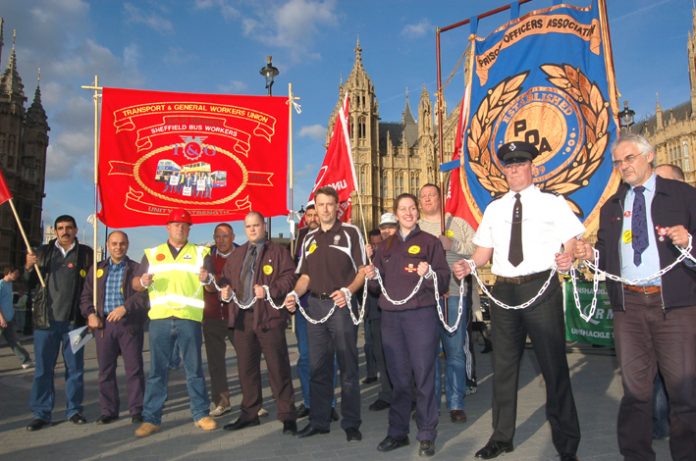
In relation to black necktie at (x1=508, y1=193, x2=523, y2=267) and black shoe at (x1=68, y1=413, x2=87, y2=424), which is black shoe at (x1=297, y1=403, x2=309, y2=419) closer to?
black shoe at (x1=68, y1=413, x2=87, y2=424)

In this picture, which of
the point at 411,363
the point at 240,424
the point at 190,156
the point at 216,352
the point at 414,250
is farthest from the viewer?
the point at 190,156

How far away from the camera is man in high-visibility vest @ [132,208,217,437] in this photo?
18.4 ft

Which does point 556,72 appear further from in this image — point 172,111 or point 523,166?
point 172,111

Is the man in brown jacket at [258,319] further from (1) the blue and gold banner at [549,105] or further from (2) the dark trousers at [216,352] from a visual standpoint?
(1) the blue and gold banner at [549,105]

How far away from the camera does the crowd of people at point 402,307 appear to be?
3730 millimetres

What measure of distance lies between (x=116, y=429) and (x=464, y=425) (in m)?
3.88

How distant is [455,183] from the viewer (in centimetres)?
723

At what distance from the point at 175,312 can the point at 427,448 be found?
122 inches

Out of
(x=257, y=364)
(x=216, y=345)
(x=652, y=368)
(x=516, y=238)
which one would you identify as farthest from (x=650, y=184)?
(x=216, y=345)

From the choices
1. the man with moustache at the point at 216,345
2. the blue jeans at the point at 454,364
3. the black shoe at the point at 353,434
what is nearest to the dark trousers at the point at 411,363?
the black shoe at the point at 353,434

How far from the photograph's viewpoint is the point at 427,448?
14.5ft

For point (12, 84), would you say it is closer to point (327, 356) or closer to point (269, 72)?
point (269, 72)

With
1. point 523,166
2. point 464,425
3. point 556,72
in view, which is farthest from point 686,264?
point 556,72

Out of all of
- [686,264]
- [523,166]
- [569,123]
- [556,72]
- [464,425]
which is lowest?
[464,425]
